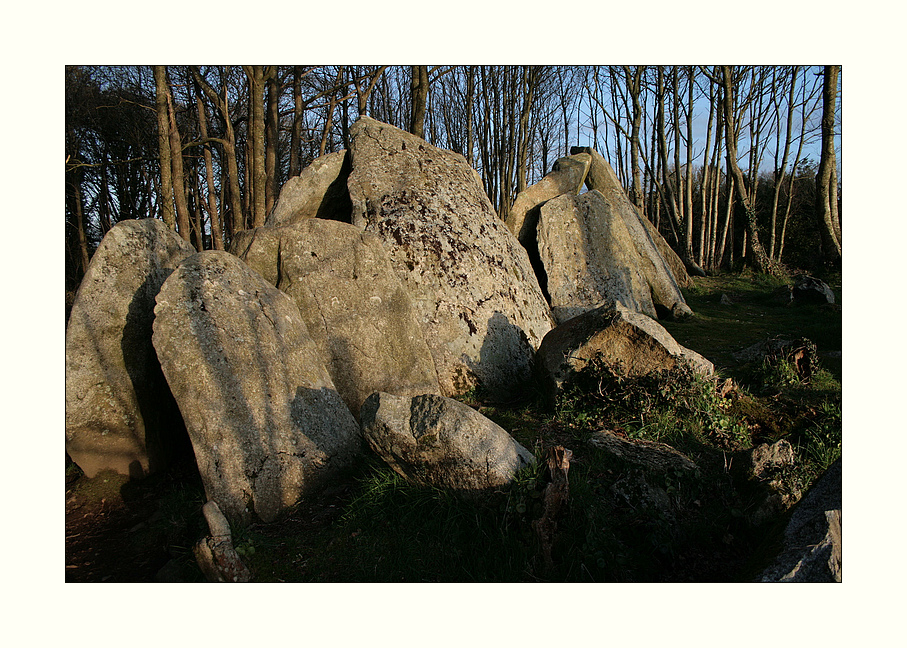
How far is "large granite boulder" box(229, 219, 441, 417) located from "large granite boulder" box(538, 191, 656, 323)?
3.24m

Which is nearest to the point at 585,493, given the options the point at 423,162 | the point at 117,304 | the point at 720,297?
the point at 117,304

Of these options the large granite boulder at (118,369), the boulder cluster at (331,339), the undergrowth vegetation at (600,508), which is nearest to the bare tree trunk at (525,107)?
the boulder cluster at (331,339)

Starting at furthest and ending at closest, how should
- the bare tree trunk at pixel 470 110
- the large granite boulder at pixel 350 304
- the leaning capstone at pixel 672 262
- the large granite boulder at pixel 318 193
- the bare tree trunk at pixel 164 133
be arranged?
the bare tree trunk at pixel 470 110
the leaning capstone at pixel 672 262
the bare tree trunk at pixel 164 133
the large granite boulder at pixel 318 193
the large granite boulder at pixel 350 304

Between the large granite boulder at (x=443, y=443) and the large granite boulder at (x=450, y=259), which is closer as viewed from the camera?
the large granite boulder at (x=443, y=443)

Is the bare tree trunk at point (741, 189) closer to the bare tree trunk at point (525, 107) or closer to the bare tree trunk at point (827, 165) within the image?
the bare tree trunk at point (827, 165)

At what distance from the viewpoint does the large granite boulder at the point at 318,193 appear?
5.85m

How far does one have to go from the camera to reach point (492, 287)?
18.4ft

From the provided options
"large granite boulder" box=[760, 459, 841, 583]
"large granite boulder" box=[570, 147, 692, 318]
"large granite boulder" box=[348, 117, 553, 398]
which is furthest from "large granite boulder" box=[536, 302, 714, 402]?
"large granite boulder" box=[570, 147, 692, 318]

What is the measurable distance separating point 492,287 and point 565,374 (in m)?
1.66

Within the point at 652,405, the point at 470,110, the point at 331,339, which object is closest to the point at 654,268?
the point at 652,405

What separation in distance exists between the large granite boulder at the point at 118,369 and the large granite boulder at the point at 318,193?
6.04ft

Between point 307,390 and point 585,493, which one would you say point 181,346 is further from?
point 585,493

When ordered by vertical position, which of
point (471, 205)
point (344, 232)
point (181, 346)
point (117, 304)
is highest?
point (471, 205)

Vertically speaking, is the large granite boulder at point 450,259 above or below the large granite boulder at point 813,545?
above
